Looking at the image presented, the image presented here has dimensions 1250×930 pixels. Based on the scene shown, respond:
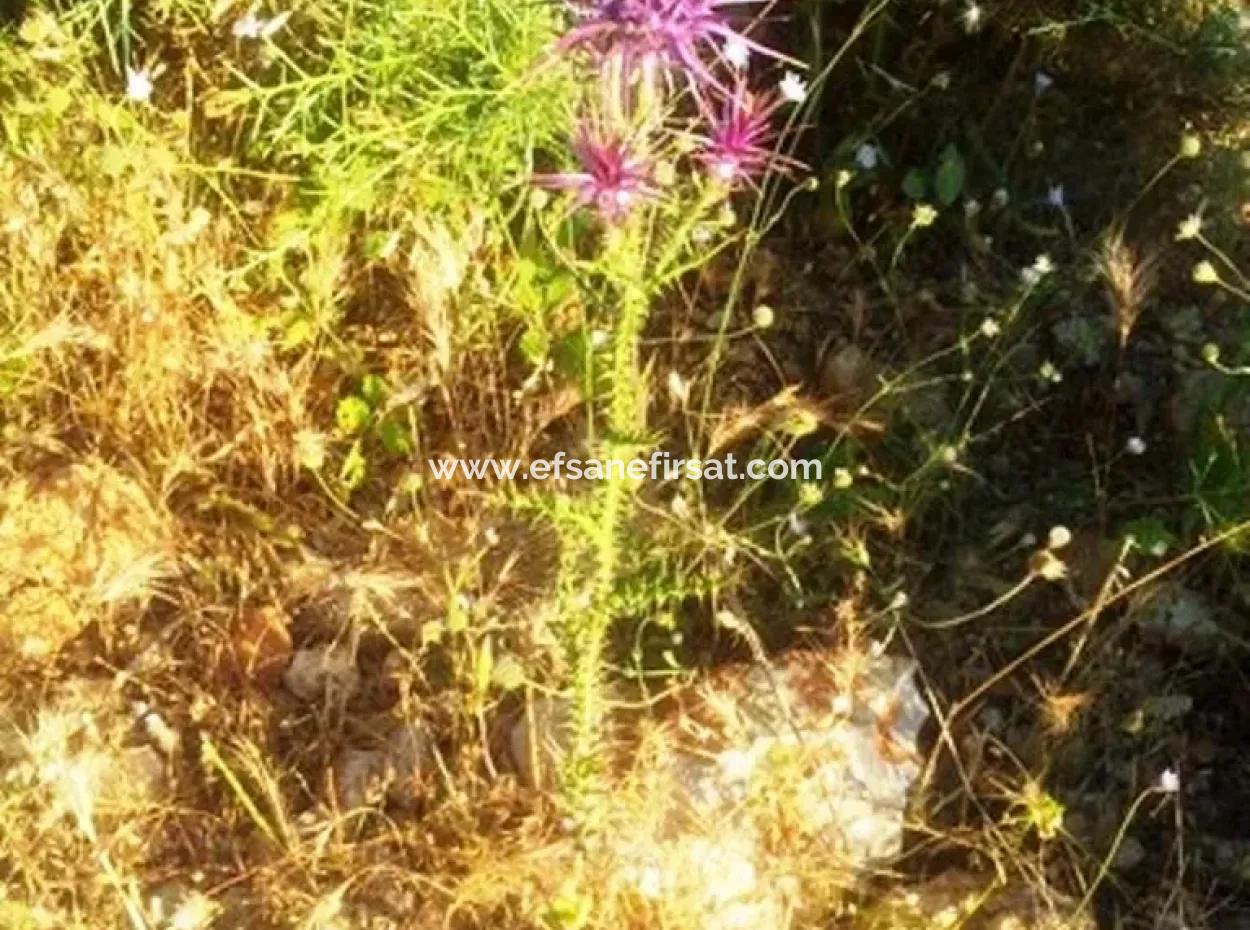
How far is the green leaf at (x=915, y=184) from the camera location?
304 centimetres

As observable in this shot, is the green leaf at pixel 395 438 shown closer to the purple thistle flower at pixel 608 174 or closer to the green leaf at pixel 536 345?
the green leaf at pixel 536 345

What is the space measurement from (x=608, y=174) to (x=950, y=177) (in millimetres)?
1237

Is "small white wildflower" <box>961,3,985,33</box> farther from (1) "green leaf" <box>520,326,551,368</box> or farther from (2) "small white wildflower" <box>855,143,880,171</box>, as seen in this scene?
(1) "green leaf" <box>520,326,551,368</box>

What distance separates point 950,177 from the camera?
3020mm

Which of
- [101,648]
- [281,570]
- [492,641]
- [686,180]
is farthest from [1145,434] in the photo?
[101,648]

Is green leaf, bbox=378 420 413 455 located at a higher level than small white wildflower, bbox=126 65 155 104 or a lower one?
lower

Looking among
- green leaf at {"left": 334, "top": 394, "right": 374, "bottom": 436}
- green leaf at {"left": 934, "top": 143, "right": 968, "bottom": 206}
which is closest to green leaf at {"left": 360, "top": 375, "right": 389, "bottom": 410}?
green leaf at {"left": 334, "top": 394, "right": 374, "bottom": 436}

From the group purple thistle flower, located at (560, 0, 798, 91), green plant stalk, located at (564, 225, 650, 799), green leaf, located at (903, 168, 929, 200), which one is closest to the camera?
purple thistle flower, located at (560, 0, 798, 91)

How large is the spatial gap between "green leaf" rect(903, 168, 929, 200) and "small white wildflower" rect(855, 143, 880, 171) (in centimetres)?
6

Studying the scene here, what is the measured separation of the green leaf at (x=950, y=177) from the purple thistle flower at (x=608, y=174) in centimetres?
119

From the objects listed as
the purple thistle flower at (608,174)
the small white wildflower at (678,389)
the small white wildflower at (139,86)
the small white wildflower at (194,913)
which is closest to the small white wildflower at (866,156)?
the small white wildflower at (678,389)

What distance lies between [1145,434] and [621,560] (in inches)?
32.8

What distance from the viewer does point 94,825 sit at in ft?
8.25

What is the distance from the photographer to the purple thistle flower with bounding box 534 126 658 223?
1.90 m
